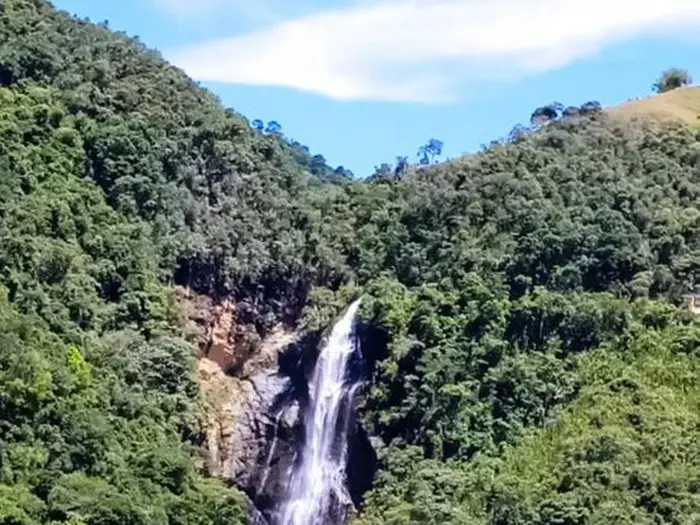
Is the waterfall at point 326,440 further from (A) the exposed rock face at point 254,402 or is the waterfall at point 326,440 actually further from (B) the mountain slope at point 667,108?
(B) the mountain slope at point 667,108

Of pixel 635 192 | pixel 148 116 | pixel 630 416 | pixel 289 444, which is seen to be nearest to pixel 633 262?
pixel 635 192

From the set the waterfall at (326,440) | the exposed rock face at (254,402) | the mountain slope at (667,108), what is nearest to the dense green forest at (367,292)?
the exposed rock face at (254,402)

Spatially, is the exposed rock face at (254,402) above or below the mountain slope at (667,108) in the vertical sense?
below

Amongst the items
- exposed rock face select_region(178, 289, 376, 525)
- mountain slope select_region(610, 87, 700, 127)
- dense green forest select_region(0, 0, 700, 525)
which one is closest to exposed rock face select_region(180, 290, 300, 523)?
exposed rock face select_region(178, 289, 376, 525)

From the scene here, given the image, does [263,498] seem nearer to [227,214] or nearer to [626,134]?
[227,214]

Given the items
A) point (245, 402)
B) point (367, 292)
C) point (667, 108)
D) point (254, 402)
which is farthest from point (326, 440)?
point (667, 108)

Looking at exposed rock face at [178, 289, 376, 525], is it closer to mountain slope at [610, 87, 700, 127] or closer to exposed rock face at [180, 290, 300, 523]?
exposed rock face at [180, 290, 300, 523]
